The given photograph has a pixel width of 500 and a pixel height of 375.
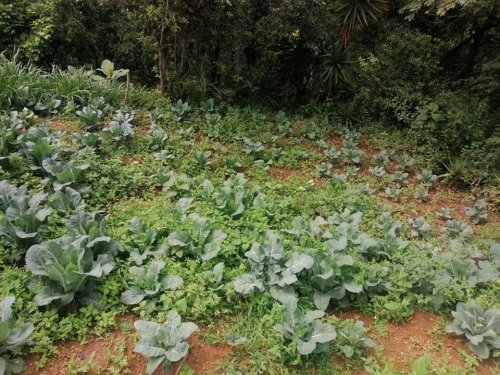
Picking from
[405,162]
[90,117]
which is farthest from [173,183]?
[405,162]

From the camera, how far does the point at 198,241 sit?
326 centimetres

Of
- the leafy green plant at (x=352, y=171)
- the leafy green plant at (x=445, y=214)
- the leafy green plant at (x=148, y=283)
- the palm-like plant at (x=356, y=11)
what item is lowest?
the leafy green plant at (x=148, y=283)

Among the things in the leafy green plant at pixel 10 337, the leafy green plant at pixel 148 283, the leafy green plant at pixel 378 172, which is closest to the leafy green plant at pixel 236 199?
the leafy green plant at pixel 148 283

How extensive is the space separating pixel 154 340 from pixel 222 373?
0.48 meters

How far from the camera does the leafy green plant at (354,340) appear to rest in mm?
2621

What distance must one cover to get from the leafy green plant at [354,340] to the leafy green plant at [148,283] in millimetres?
1217

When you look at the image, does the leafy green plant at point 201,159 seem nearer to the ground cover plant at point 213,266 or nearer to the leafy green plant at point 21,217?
the ground cover plant at point 213,266

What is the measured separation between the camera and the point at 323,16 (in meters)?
7.21

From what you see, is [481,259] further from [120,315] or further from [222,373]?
[120,315]

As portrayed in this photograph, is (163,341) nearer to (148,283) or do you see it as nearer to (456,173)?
(148,283)

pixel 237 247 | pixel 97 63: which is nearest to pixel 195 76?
pixel 97 63

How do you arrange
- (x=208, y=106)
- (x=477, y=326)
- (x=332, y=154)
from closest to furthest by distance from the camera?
(x=477, y=326) → (x=332, y=154) → (x=208, y=106)

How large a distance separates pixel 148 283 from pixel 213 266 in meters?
0.56

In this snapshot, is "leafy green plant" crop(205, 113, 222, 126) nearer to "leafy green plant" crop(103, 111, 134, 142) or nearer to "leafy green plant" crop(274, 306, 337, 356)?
"leafy green plant" crop(103, 111, 134, 142)
